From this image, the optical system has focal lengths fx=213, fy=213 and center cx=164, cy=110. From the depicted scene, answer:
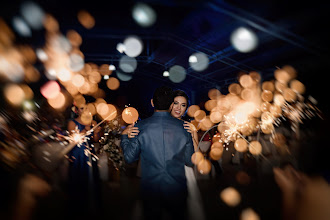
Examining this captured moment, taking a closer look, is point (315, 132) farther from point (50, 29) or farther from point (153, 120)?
point (50, 29)

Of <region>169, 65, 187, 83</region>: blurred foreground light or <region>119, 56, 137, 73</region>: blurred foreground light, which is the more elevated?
<region>119, 56, 137, 73</region>: blurred foreground light

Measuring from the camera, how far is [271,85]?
764 centimetres

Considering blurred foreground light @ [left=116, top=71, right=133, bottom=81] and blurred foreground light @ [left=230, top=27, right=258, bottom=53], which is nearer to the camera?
blurred foreground light @ [left=230, top=27, right=258, bottom=53]

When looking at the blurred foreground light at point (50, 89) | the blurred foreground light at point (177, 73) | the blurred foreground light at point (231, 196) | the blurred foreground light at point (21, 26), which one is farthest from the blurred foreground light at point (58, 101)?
the blurred foreground light at point (231, 196)

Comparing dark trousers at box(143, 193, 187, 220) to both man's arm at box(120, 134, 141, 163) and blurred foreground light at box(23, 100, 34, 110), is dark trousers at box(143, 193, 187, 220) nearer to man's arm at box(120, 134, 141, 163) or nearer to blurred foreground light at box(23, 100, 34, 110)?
man's arm at box(120, 134, 141, 163)

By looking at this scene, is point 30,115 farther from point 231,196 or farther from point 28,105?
point 231,196

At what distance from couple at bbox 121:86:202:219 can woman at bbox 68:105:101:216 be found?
7.24ft

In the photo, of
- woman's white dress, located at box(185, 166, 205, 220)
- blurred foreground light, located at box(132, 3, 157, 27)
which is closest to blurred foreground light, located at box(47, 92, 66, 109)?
blurred foreground light, located at box(132, 3, 157, 27)

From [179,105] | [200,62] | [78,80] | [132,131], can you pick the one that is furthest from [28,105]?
[132,131]

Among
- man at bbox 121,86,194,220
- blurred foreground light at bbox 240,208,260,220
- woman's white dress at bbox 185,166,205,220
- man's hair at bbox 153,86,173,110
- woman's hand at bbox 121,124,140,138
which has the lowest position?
blurred foreground light at bbox 240,208,260,220

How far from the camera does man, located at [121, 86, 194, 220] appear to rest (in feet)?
5.04

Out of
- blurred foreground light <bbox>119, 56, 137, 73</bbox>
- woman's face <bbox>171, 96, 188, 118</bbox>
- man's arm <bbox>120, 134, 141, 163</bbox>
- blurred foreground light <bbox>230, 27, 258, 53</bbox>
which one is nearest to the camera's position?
man's arm <bbox>120, 134, 141, 163</bbox>

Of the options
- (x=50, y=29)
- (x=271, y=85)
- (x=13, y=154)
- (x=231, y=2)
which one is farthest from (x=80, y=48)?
(x=271, y=85)

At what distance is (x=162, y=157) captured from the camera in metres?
1.60
